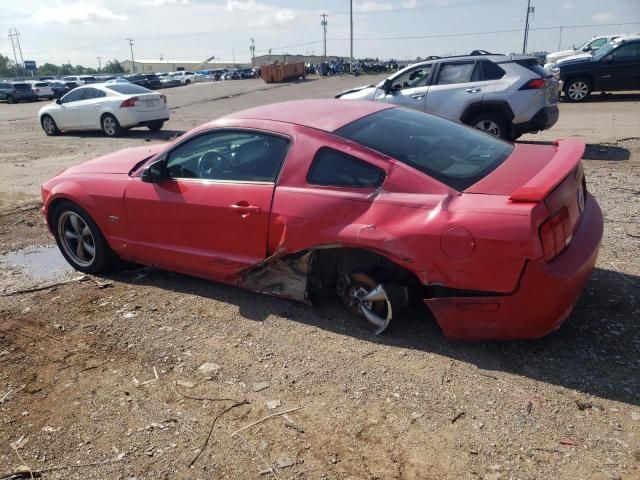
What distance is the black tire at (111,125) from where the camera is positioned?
15058 millimetres

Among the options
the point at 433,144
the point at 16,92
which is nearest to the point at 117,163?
the point at 433,144

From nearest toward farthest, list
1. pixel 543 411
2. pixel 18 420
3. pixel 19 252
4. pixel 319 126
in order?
1. pixel 543 411
2. pixel 18 420
3. pixel 319 126
4. pixel 19 252

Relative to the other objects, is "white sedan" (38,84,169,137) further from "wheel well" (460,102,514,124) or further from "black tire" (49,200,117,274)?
"black tire" (49,200,117,274)

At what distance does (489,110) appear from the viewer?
946 cm

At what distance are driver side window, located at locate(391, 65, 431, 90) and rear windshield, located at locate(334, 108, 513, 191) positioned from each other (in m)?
6.50

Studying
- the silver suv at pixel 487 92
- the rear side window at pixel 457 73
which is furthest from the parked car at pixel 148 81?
the rear side window at pixel 457 73

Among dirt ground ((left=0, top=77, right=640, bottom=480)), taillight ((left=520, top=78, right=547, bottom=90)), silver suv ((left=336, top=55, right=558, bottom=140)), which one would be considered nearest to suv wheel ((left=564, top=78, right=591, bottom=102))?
silver suv ((left=336, top=55, right=558, bottom=140))

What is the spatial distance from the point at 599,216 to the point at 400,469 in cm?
223

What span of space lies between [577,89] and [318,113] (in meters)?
15.6

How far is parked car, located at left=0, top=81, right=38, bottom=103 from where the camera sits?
3644 centimetres

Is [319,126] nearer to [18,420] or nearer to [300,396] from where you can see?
[300,396]

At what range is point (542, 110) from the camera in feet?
30.0

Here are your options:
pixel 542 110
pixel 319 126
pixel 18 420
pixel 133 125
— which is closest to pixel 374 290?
pixel 319 126

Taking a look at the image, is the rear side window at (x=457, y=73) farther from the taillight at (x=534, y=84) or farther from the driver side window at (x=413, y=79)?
the taillight at (x=534, y=84)
